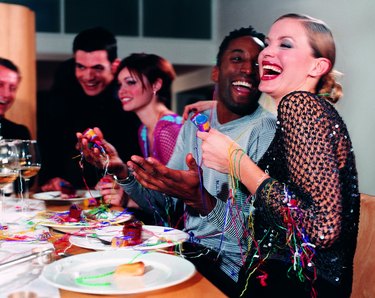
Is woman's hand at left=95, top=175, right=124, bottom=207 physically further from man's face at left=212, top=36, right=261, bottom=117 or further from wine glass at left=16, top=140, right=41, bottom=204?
man's face at left=212, top=36, right=261, bottom=117

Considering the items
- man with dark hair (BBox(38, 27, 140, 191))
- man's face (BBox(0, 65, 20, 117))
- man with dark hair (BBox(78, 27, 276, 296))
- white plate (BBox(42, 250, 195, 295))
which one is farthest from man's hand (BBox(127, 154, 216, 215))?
man's face (BBox(0, 65, 20, 117))

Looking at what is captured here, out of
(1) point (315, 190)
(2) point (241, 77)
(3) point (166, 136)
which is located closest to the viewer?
(1) point (315, 190)

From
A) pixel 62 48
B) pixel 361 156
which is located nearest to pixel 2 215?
pixel 361 156

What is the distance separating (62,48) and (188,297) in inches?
216

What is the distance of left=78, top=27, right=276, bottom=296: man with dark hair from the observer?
1332mm

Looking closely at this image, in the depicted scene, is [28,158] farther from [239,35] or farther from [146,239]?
[239,35]

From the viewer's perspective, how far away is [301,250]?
1250mm

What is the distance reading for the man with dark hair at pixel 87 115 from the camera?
3.08 metres

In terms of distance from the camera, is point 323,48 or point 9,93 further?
point 9,93

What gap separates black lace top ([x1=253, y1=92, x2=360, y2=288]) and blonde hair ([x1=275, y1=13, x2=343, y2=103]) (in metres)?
0.28

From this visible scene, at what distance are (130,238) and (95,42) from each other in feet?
7.57

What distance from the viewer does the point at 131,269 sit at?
91cm

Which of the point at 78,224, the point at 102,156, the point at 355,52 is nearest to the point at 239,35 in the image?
the point at 102,156

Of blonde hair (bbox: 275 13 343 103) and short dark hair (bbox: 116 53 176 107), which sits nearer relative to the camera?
blonde hair (bbox: 275 13 343 103)
